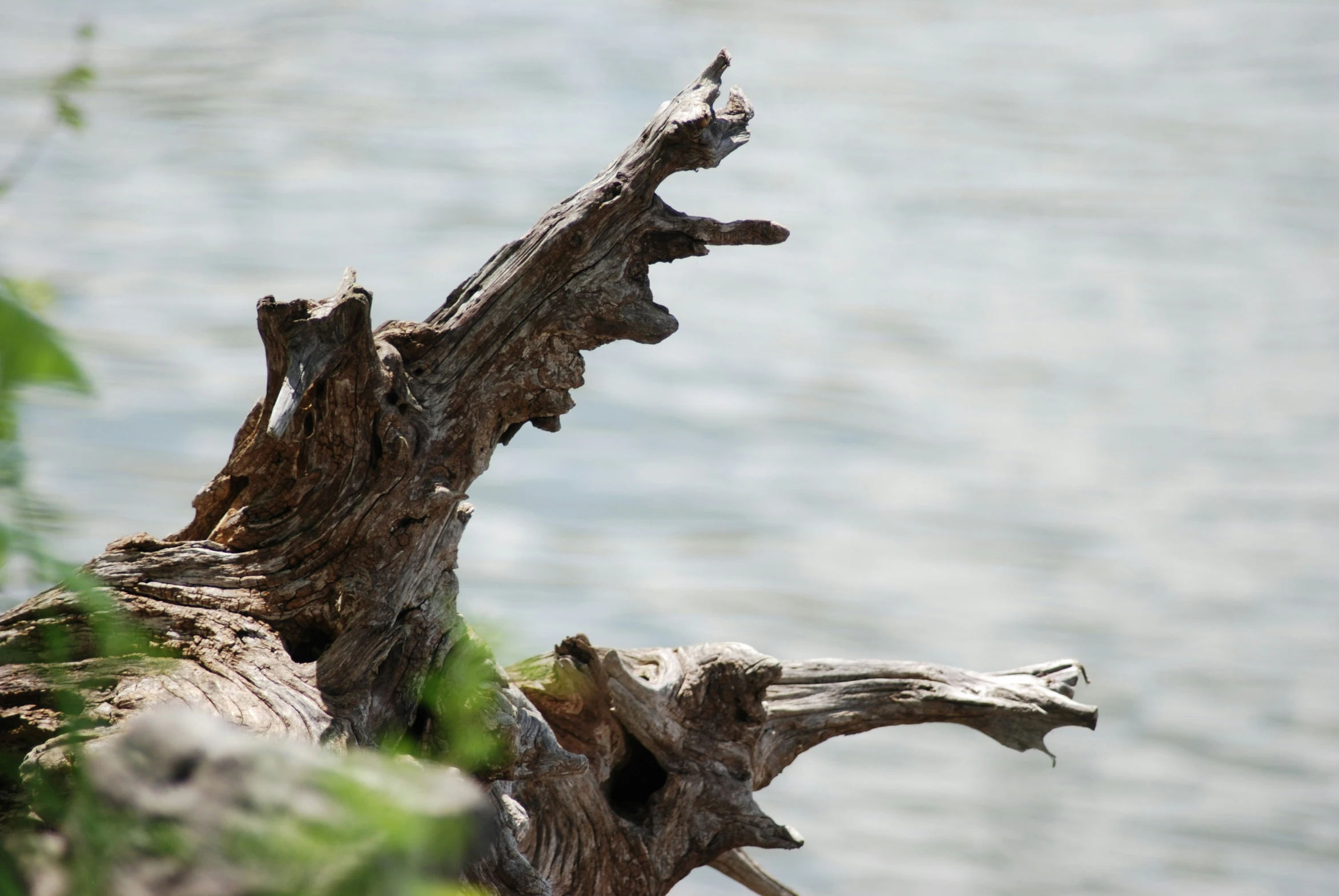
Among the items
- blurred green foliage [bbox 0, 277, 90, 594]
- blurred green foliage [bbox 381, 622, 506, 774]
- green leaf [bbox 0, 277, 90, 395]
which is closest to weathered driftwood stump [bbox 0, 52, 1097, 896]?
blurred green foliage [bbox 381, 622, 506, 774]

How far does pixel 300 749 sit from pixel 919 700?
1605 mm

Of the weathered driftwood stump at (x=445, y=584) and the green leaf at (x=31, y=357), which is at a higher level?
the weathered driftwood stump at (x=445, y=584)

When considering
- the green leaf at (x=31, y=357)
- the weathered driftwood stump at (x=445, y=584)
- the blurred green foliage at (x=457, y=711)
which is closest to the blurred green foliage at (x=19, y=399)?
the green leaf at (x=31, y=357)

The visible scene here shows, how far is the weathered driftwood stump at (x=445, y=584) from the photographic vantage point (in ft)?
4.47

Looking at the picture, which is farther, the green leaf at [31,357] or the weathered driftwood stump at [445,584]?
the weathered driftwood stump at [445,584]

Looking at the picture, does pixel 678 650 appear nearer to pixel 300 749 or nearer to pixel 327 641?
pixel 327 641

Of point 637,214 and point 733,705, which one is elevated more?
point 637,214

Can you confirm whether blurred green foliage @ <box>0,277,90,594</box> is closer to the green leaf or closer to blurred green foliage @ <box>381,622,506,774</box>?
the green leaf

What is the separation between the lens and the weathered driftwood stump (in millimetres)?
1362

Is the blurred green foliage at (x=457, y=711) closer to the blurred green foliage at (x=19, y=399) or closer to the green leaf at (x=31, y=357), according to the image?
the blurred green foliage at (x=19, y=399)

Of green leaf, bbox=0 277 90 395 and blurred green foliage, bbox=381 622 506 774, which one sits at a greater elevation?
blurred green foliage, bbox=381 622 506 774

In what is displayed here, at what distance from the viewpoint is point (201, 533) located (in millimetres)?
1632

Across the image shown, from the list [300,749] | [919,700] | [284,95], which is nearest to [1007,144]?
[284,95]

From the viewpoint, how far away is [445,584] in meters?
1.55
